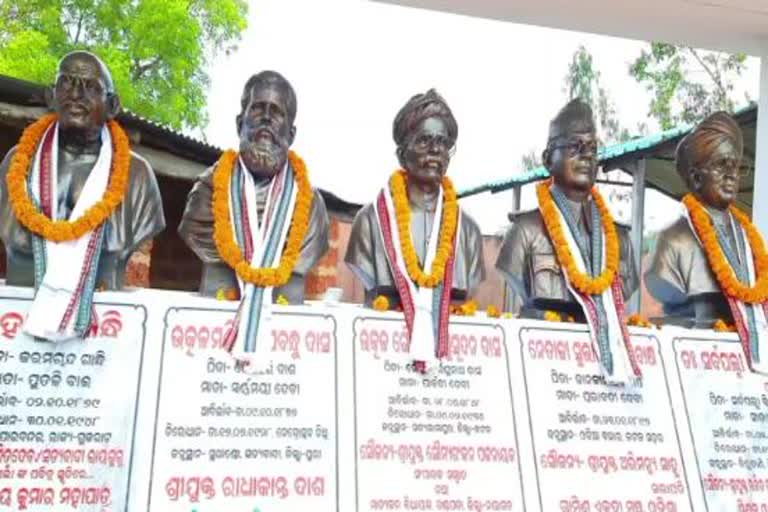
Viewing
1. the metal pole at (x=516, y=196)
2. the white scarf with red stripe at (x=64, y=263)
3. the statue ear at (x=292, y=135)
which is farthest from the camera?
the metal pole at (x=516, y=196)

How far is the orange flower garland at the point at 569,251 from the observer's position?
11.3 ft

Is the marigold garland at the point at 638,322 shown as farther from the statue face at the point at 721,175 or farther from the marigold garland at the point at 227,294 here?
the marigold garland at the point at 227,294

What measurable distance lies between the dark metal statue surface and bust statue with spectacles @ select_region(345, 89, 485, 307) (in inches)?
30.9

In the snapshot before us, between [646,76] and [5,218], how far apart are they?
15160 millimetres

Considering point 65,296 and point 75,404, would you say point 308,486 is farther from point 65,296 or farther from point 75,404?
point 65,296

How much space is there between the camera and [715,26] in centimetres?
514

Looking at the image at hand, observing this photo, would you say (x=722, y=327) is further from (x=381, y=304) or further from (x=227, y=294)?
(x=227, y=294)

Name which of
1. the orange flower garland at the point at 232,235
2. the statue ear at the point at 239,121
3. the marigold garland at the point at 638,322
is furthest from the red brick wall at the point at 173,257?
the marigold garland at the point at 638,322

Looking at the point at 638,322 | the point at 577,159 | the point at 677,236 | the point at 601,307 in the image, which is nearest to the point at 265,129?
the point at 577,159

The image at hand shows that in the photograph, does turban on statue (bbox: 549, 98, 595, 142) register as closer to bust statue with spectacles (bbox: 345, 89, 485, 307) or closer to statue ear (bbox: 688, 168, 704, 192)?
bust statue with spectacles (bbox: 345, 89, 485, 307)

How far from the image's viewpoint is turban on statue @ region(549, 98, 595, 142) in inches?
140

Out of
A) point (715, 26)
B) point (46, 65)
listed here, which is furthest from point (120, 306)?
point (46, 65)

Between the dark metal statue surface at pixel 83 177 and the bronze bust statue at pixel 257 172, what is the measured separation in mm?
179

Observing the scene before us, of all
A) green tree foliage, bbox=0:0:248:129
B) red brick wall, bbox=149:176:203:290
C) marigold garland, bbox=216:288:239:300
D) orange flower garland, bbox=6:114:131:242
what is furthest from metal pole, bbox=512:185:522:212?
orange flower garland, bbox=6:114:131:242
